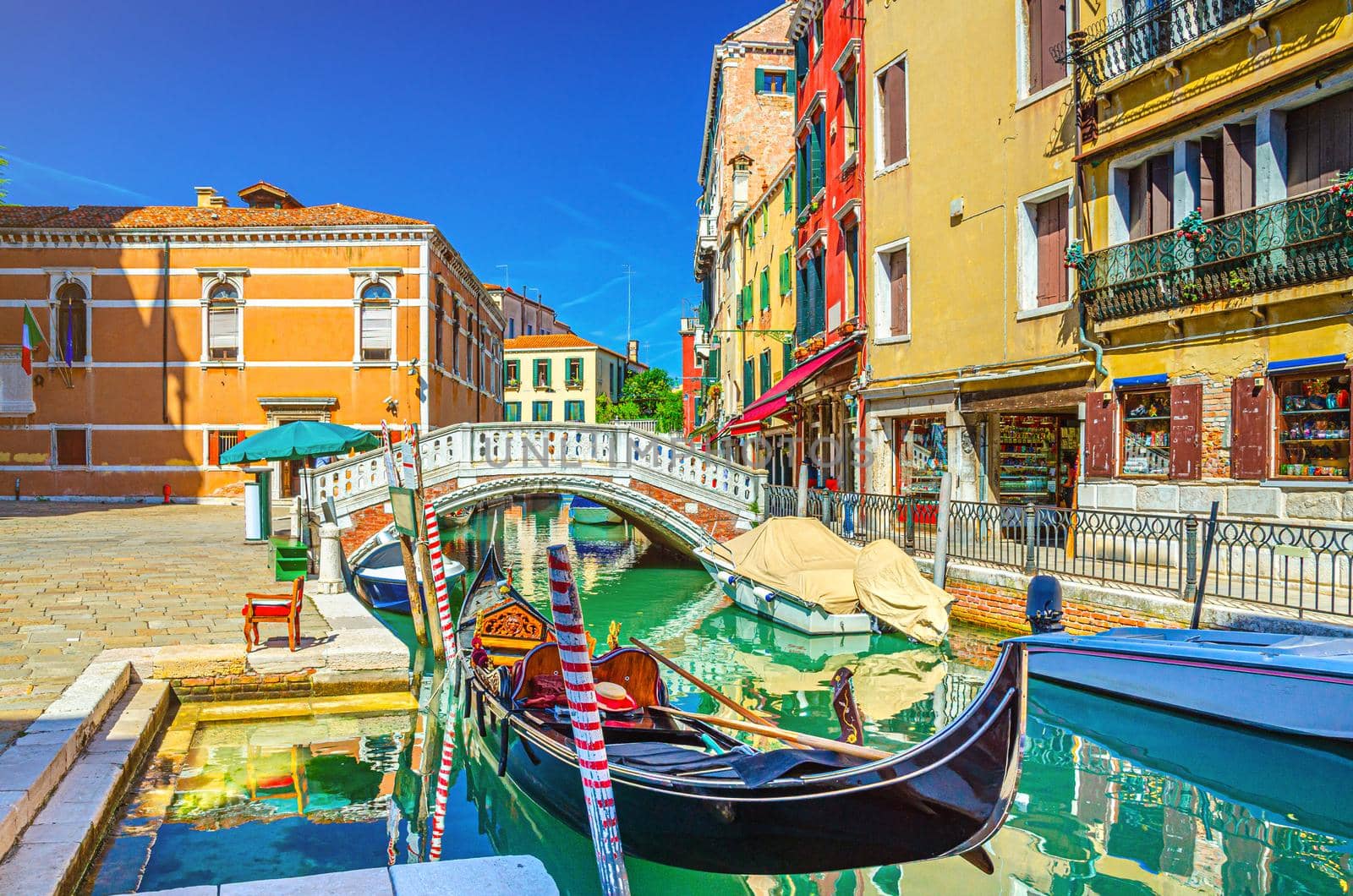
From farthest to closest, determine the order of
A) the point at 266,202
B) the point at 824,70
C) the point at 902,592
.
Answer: the point at 266,202 → the point at 824,70 → the point at 902,592

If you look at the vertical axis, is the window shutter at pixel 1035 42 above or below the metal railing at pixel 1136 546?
above

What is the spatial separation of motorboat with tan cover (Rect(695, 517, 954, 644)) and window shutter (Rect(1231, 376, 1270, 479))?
2.92 meters

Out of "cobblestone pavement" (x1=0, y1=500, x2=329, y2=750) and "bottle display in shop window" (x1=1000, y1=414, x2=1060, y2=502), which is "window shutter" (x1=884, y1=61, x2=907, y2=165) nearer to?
"bottle display in shop window" (x1=1000, y1=414, x2=1060, y2=502)

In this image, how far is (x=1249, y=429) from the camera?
876 centimetres

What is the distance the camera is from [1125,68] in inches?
392

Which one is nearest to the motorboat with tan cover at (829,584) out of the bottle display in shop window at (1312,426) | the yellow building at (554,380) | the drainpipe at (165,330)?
the bottle display in shop window at (1312,426)

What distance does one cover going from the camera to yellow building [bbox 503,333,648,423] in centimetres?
4497

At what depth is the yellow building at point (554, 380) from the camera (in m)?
45.0

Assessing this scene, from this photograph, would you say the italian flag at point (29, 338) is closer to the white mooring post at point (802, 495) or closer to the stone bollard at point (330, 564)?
the stone bollard at point (330, 564)

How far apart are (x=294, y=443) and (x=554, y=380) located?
100 ft

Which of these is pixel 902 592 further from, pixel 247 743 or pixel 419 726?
pixel 247 743

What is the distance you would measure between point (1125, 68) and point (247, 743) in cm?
1001

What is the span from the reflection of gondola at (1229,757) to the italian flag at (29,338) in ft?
68.3

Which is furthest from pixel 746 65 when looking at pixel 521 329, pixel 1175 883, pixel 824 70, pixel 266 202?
pixel 521 329
